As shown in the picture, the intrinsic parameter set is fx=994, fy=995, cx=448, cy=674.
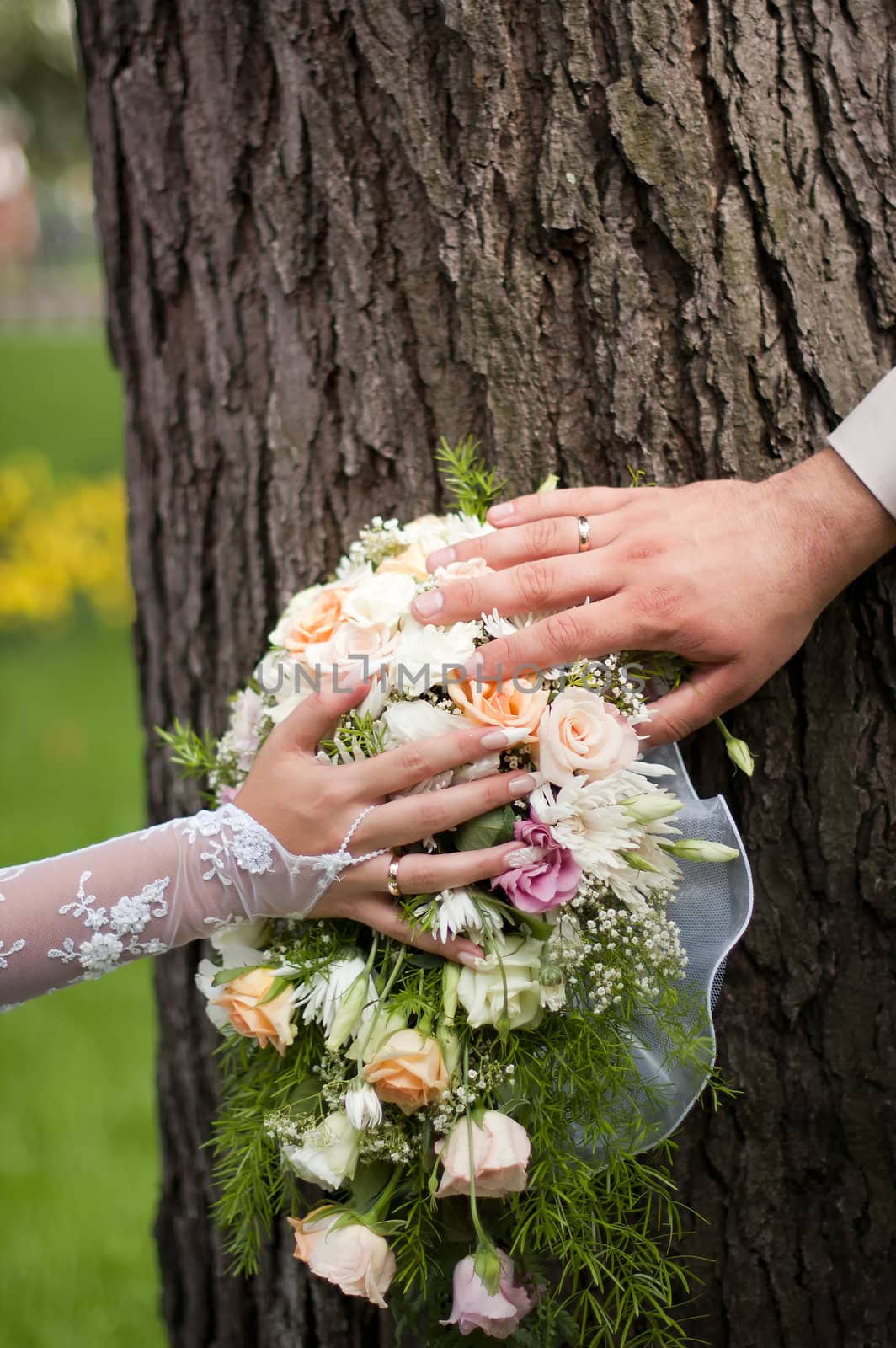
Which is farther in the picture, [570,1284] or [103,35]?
[103,35]

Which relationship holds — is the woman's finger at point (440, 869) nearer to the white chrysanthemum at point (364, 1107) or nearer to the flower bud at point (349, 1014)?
the flower bud at point (349, 1014)

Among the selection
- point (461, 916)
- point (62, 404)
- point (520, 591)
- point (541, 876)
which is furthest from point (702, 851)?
point (62, 404)

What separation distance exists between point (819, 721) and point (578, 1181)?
0.84 metres

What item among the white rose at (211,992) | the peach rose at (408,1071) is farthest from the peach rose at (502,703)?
the white rose at (211,992)

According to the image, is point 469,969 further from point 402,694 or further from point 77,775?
point 77,775

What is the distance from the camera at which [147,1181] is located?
3.62 metres

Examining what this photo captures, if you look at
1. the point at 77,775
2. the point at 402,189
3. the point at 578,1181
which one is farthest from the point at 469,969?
the point at 77,775

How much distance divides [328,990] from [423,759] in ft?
1.21

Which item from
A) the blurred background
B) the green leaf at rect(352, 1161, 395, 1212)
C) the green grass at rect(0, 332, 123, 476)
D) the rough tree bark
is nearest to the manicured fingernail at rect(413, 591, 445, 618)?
the rough tree bark

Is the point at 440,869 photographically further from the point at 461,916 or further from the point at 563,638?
the point at 563,638

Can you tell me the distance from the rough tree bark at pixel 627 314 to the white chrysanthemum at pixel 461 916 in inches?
22.0

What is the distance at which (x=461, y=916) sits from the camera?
4.54ft

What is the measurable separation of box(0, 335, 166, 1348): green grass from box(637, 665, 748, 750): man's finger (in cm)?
271

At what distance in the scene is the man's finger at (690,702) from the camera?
4.99 ft
